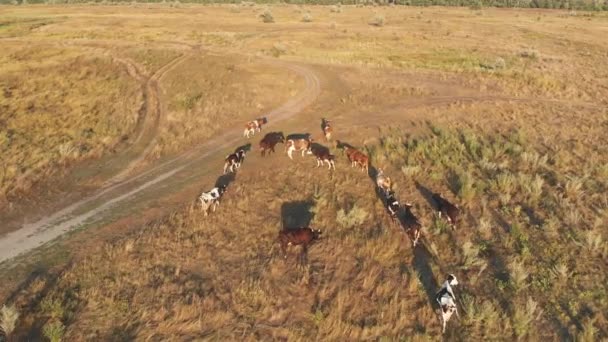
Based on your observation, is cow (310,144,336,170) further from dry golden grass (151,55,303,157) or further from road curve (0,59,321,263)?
dry golden grass (151,55,303,157)

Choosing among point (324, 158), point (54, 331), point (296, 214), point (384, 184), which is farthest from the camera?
point (324, 158)

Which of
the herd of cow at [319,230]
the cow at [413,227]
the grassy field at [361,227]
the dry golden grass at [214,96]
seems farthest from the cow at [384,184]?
the dry golden grass at [214,96]

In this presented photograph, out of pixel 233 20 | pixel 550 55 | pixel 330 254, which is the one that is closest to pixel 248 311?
pixel 330 254

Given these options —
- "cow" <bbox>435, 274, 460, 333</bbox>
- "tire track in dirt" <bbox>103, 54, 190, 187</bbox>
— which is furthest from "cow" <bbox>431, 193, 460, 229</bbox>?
"tire track in dirt" <bbox>103, 54, 190, 187</bbox>

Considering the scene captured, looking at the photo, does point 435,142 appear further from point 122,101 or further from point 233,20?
point 233,20

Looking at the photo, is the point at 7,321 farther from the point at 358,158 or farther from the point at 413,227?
the point at 358,158

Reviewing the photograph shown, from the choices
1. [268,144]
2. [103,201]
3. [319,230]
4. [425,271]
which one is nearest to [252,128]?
[268,144]
